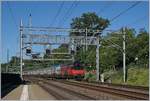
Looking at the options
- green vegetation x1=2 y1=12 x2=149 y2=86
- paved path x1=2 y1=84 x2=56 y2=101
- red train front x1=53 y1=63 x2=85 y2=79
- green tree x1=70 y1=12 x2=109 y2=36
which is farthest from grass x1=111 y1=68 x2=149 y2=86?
green tree x1=70 y1=12 x2=109 y2=36

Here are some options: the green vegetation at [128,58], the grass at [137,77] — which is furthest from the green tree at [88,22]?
the grass at [137,77]

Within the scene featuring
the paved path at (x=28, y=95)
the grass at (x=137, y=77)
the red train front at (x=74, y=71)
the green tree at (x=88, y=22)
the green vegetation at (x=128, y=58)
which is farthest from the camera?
the green tree at (x=88, y=22)

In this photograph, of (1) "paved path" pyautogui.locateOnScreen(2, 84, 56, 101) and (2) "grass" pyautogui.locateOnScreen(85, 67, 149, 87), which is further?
(2) "grass" pyautogui.locateOnScreen(85, 67, 149, 87)

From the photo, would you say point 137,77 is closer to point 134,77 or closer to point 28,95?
point 134,77

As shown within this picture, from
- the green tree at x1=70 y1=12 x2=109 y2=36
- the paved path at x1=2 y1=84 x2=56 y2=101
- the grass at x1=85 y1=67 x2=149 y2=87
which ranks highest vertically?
the green tree at x1=70 y1=12 x2=109 y2=36

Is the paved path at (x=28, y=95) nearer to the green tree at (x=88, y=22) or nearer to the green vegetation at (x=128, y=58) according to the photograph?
the green vegetation at (x=128, y=58)

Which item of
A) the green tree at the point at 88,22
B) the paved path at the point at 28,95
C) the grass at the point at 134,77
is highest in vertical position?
the green tree at the point at 88,22

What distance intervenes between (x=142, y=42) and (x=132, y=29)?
13.6 m

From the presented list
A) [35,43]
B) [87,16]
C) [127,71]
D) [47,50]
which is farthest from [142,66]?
[87,16]

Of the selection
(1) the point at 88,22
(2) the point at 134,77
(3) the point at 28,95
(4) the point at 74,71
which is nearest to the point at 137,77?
(2) the point at 134,77

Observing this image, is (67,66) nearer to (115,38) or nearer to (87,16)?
(115,38)

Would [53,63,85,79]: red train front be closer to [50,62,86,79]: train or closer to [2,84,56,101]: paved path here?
[50,62,86,79]: train

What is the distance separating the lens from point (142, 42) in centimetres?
5938

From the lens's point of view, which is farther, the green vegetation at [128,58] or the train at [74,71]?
the train at [74,71]
